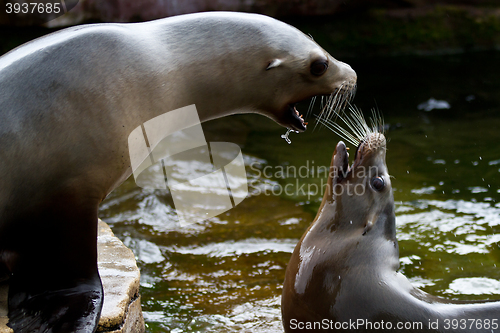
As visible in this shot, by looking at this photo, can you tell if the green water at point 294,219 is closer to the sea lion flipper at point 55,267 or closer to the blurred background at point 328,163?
the blurred background at point 328,163

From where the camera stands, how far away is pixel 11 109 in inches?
103

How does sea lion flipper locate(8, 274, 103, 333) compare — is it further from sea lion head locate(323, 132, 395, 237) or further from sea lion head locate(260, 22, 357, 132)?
sea lion head locate(260, 22, 357, 132)

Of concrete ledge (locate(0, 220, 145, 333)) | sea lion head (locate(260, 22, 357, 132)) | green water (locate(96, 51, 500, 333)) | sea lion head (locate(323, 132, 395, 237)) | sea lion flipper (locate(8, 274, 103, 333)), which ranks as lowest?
green water (locate(96, 51, 500, 333))

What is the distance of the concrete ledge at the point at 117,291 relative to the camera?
9.42 feet

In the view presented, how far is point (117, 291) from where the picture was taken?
311 centimetres

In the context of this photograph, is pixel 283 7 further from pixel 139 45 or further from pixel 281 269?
pixel 139 45

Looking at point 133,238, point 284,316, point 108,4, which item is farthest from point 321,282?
point 108,4

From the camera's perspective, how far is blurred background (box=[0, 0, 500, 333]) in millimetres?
3959

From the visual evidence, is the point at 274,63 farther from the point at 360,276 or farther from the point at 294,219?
the point at 294,219

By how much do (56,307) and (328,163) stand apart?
384cm

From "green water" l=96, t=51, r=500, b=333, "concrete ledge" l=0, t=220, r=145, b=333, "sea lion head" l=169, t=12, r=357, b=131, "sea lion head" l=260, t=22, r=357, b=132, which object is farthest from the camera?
"green water" l=96, t=51, r=500, b=333

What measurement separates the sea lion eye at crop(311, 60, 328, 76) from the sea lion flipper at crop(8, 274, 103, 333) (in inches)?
61.0

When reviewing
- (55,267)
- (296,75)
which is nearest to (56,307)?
(55,267)

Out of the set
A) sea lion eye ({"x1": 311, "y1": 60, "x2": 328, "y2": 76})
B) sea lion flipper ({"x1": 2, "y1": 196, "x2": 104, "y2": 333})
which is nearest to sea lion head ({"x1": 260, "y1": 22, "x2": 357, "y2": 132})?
sea lion eye ({"x1": 311, "y1": 60, "x2": 328, "y2": 76})
